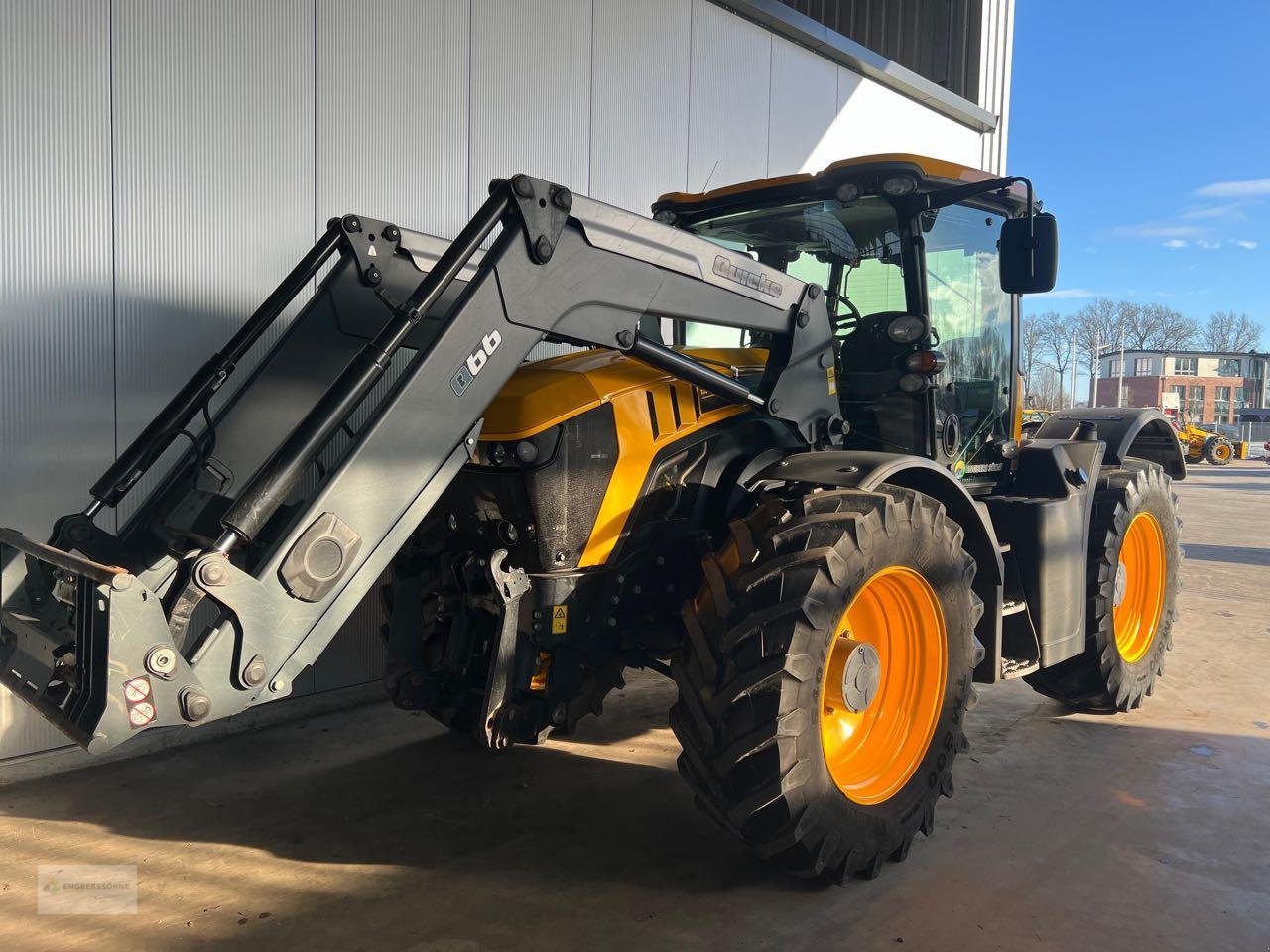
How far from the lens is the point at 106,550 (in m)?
3.33

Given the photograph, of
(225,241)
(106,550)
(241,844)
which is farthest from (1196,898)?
(225,241)

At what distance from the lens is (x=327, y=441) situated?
2.76m

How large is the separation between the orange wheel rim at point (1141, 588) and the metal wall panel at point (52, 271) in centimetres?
532

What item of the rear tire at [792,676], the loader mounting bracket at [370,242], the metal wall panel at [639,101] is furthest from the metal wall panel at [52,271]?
the metal wall panel at [639,101]

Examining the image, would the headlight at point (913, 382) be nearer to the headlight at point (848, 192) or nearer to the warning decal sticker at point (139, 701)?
the headlight at point (848, 192)

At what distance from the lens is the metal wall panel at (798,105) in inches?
320

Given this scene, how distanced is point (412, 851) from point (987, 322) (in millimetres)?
3388

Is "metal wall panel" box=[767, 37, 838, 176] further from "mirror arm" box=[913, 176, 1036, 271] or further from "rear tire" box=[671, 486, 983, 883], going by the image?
"rear tire" box=[671, 486, 983, 883]

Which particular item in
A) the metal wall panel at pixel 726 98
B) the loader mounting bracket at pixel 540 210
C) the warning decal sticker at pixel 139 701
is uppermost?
the metal wall panel at pixel 726 98

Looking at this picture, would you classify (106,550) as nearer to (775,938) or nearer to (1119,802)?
(775,938)

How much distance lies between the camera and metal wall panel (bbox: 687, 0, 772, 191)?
735 centimetres

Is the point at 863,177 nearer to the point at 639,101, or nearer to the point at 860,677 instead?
the point at 860,677

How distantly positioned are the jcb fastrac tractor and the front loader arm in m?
0.01

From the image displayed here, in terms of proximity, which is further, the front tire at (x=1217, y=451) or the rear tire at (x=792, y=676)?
the front tire at (x=1217, y=451)
